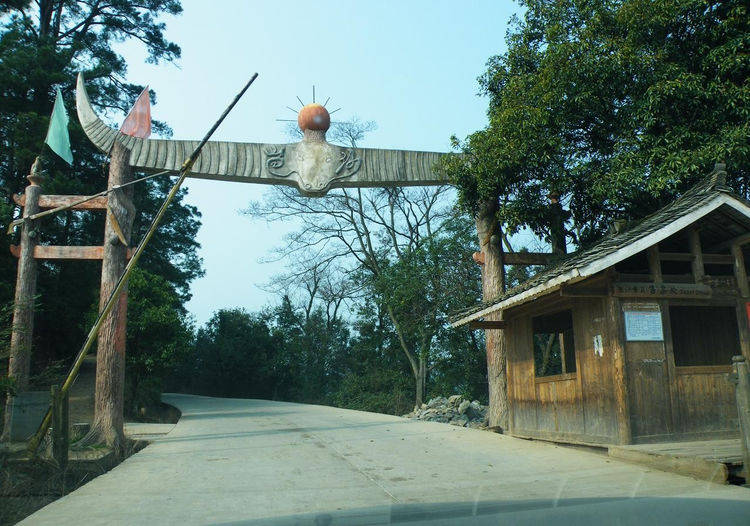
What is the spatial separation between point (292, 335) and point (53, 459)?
41199 millimetres

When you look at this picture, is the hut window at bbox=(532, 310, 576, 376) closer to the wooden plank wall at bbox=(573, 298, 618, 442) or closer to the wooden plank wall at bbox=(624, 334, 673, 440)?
the wooden plank wall at bbox=(573, 298, 618, 442)

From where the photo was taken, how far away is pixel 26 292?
45.7ft

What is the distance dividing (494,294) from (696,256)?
4.85 metres

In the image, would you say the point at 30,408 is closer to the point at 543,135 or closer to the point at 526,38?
the point at 543,135

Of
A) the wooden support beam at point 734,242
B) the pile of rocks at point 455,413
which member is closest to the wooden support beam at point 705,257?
the wooden support beam at point 734,242

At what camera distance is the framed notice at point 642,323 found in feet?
31.0

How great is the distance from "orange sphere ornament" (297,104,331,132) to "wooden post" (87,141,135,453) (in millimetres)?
3835

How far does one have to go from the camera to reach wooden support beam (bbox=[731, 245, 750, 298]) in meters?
10.1

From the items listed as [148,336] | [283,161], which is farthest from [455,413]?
[283,161]

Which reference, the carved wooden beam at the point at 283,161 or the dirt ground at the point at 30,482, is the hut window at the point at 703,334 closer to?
the carved wooden beam at the point at 283,161

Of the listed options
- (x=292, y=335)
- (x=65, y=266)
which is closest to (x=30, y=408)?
(x=65, y=266)

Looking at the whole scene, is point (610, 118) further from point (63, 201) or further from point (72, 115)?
point (72, 115)

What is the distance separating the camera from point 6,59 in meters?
25.5

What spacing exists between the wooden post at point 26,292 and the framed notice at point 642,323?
35.9 ft
